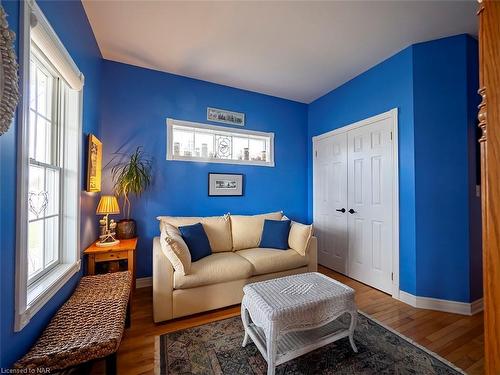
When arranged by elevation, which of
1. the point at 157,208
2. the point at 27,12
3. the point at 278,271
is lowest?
the point at 278,271

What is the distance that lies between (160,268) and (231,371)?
39.5 inches

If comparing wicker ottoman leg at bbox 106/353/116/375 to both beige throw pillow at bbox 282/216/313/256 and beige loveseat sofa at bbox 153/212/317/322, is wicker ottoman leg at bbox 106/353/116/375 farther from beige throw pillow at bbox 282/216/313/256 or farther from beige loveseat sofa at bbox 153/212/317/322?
beige throw pillow at bbox 282/216/313/256

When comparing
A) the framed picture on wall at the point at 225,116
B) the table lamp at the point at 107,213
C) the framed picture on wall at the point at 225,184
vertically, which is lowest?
the table lamp at the point at 107,213

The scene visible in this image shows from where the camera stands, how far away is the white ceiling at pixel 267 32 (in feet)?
6.22

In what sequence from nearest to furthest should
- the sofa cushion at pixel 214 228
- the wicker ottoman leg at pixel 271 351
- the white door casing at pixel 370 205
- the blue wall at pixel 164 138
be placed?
the wicker ottoman leg at pixel 271 351
the white door casing at pixel 370 205
the sofa cushion at pixel 214 228
the blue wall at pixel 164 138

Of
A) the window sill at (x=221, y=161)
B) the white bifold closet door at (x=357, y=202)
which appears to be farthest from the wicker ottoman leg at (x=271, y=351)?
the window sill at (x=221, y=161)

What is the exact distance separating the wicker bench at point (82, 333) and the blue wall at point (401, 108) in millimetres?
2724

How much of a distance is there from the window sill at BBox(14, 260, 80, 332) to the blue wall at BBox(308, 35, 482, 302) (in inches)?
123

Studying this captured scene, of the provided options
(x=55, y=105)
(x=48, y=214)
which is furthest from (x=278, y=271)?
(x=55, y=105)

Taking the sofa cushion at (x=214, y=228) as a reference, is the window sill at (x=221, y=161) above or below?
above

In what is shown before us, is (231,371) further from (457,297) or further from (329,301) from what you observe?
(457,297)

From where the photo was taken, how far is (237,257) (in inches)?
94.9

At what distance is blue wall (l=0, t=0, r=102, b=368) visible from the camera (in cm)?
95

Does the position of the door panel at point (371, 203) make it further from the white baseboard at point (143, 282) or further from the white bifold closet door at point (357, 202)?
the white baseboard at point (143, 282)
